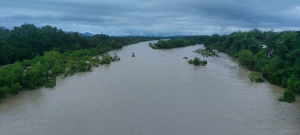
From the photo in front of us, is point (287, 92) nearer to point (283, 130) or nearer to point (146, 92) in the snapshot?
point (283, 130)

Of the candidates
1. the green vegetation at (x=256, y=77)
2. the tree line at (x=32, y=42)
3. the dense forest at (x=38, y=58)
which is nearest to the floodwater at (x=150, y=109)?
the green vegetation at (x=256, y=77)

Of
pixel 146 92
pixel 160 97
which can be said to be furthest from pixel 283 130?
pixel 146 92

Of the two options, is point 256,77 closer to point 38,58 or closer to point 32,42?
point 38,58

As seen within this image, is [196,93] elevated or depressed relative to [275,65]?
depressed

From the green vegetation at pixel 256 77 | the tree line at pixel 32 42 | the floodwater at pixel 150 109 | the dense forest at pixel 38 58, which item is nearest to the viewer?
the floodwater at pixel 150 109

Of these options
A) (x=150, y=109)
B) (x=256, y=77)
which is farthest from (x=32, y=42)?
(x=256, y=77)

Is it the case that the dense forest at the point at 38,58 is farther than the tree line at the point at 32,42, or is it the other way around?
the tree line at the point at 32,42

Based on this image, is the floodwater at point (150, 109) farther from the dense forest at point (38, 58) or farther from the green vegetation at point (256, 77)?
the dense forest at point (38, 58)
